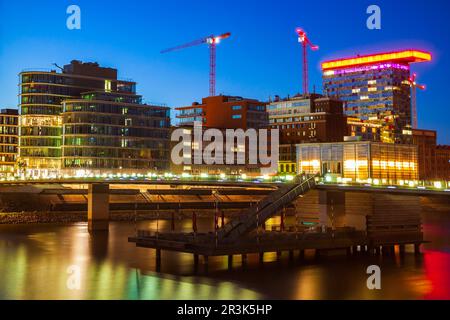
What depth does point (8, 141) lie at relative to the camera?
178375 millimetres

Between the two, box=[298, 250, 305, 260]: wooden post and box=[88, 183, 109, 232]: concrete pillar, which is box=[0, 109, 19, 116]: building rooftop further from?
box=[298, 250, 305, 260]: wooden post

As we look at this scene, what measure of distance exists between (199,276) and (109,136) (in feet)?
335

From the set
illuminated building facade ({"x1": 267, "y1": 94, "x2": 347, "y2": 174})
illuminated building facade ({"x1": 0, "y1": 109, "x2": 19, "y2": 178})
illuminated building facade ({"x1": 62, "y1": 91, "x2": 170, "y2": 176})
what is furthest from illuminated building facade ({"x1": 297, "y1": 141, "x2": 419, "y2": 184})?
illuminated building facade ({"x1": 0, "y1": 109, "x2": 19, "y2": 178})

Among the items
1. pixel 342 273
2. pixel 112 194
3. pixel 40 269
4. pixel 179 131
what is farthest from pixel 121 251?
pixel 179 131

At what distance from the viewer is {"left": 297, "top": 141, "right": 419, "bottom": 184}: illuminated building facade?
82375mm

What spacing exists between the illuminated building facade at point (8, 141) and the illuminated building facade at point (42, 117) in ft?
51.4

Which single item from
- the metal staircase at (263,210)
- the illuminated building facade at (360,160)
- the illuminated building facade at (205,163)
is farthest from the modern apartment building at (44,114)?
the metal staircase at (263,210)

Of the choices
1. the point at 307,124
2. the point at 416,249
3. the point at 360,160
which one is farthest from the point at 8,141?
the point at 416,249

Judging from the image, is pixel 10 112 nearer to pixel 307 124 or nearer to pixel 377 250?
pixel 307 124

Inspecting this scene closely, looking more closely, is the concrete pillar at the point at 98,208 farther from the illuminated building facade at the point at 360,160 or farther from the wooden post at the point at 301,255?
the wooden post at the point at 301,255

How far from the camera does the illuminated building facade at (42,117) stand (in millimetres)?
160875

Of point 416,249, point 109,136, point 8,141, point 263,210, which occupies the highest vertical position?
point 8,141
